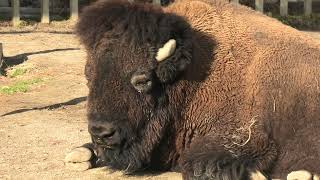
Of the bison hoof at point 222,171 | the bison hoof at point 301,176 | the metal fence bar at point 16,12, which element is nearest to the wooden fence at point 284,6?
the metal fence bar at point 16,12

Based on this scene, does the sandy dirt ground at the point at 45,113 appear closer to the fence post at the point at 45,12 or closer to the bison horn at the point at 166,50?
the bison horn at the point at 166,50

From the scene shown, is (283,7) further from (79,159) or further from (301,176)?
(301,176)

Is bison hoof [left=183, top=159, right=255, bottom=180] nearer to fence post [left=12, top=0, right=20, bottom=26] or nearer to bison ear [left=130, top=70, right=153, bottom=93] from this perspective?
bison ear [left=130, top=70, right=153, bottom=93]

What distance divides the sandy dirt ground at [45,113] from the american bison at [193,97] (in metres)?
0.38

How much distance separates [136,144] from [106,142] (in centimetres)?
26

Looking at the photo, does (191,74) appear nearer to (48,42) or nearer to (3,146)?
(3,146)

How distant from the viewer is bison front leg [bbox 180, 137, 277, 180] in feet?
16.6

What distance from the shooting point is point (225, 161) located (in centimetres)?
510

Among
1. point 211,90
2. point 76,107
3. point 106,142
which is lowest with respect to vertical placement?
point 76,107

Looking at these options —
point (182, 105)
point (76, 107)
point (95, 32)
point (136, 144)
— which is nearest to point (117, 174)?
point (136, 144)

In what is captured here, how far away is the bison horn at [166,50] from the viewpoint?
5125mm

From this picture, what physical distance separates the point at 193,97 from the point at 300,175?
41.5 inches

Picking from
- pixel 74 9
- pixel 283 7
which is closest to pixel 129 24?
pixel 74 9

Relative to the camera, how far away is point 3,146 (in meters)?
6.64
